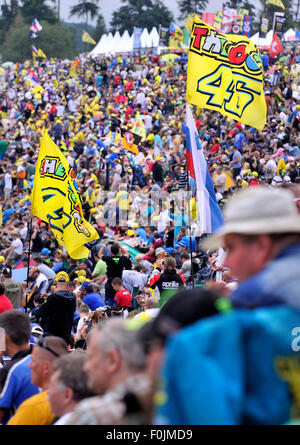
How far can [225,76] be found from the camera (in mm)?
8617

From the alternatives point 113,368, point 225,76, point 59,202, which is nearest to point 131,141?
point 59,202

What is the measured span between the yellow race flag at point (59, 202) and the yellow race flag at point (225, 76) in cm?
180

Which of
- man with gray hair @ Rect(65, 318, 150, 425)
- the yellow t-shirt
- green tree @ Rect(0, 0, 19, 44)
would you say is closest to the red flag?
the yellow t-shirt

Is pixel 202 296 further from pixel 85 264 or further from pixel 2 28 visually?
pixel 2 28

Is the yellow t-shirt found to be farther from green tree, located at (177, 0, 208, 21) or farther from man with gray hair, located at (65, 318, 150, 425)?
green tree, located at (177, 0, 208, 21)

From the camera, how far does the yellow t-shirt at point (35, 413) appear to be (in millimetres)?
3482

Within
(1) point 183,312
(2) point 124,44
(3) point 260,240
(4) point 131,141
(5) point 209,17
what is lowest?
(1) point 183,312

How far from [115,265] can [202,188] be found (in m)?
3.32

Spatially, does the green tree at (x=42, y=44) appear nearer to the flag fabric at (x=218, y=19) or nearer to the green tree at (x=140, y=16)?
the green tree at (x=140, y=16)

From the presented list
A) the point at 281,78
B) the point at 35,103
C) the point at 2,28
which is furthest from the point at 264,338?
the point at 2,28

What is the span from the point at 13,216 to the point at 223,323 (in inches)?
636

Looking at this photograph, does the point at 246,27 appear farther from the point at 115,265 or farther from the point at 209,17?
the point at 115,265

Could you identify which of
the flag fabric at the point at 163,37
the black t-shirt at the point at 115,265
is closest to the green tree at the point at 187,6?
the flag fabric at the point at 163,37

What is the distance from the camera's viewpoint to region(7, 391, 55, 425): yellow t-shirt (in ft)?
11.4
